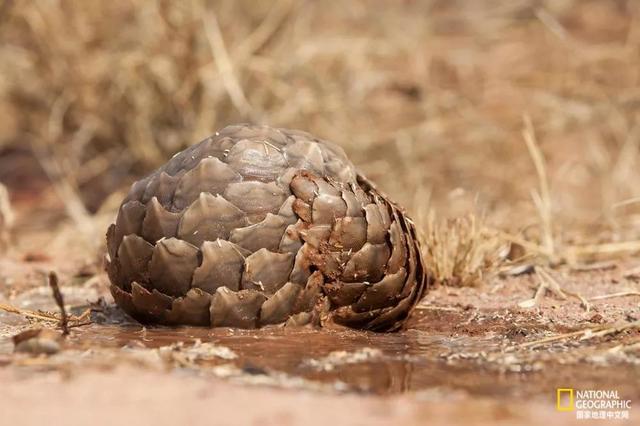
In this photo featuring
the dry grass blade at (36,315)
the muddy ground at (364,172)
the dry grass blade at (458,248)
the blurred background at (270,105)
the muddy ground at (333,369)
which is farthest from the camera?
the blurred background at (270,105)

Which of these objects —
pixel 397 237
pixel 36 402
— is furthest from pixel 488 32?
pixel 36 402

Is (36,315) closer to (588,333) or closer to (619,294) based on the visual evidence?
(588,333)

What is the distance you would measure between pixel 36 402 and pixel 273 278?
812 millimetres

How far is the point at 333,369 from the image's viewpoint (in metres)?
1.91

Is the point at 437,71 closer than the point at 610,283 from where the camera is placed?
No

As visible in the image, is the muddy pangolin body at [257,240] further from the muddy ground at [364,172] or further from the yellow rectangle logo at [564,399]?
the yellow rectangle logo at [564,399]

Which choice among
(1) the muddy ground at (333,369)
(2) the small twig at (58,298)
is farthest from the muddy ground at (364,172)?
(2) the small twig at (58,298)

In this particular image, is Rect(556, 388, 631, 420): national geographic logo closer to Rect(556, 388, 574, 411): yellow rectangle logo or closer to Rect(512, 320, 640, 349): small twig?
Rect(556, 388, 574, 411): yellow rectangle logo

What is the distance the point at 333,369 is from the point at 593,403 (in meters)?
0.54

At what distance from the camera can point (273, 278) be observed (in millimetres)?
2307

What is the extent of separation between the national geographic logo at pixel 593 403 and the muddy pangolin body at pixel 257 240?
2.51 feet

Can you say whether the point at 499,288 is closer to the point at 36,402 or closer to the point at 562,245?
the point at 562,245

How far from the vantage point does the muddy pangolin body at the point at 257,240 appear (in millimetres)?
2301

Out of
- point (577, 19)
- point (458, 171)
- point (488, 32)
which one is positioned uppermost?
point (577, 19)
